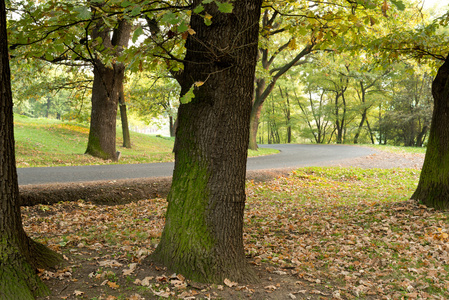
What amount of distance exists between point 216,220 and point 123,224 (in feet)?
10.7

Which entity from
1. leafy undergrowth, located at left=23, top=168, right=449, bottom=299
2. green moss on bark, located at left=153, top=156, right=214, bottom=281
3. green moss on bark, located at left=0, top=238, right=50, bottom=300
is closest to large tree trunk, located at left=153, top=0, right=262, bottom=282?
green moss on bark, located at left=153, top=156, right=214, bottom=281

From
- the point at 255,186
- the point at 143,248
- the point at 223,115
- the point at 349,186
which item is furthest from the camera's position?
the point at 349,186

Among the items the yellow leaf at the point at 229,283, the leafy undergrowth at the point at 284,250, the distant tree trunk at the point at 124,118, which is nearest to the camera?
the leafy undergrowth at the point at 284,250

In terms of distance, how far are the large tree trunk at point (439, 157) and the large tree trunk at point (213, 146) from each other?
5136 mm

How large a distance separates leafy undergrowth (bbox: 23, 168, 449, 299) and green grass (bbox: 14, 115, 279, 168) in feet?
22.8

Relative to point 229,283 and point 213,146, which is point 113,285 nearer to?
point 229,283

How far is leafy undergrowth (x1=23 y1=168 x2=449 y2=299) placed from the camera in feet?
11.5

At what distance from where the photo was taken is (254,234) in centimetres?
598

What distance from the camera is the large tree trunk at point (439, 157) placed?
6609 mm

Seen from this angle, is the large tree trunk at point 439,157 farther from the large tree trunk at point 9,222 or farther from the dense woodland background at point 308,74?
the large tree trunk at point 9,222

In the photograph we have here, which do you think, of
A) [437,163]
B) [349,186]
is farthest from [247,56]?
[349,186]

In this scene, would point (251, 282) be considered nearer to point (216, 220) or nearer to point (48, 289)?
point (216, 220)

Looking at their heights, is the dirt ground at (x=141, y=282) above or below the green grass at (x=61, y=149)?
below

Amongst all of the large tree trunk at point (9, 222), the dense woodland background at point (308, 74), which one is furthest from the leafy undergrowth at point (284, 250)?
the dense woodland background at point (308, 74)
